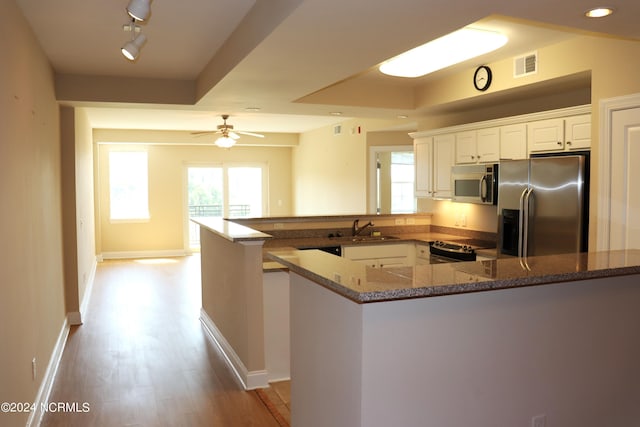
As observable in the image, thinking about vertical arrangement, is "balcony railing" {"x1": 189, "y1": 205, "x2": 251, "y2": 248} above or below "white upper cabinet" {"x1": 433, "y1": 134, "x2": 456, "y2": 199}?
below

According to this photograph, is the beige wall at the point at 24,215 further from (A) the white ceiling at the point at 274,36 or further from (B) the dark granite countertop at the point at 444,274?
(B) the dark granite countertop at the point at 444,274

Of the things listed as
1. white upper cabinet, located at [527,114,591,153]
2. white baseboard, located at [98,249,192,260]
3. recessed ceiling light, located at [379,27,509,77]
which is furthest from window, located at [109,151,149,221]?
white upper cabinet, located at [527,114,591,153]

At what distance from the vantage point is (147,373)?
4094 mm

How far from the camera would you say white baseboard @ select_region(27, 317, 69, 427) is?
123 inches

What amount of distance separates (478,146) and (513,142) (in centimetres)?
49

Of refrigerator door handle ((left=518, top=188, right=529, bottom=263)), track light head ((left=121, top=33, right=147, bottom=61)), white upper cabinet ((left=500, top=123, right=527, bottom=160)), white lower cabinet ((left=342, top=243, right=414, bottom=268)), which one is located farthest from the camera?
white lower cabinet ((left=342, top=243, right=414, bottom=268))

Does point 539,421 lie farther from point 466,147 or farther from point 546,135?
point 466,147

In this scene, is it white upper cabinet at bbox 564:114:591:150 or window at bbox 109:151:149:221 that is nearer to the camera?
white upper cabinet at bbox 564:114:591:150

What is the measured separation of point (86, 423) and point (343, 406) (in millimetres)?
2118

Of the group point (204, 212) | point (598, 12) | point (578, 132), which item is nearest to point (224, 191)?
point (204, 212)

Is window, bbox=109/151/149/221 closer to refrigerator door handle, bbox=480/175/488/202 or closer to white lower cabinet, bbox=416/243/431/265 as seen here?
white lower cabinet, bbox=416/243/431/265

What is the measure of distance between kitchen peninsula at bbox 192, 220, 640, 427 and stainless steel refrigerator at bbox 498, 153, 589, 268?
3.93ft

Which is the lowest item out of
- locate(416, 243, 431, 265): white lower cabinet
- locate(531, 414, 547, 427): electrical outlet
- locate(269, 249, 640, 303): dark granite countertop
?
locate(531, 414, 547, 427): electrical outlet

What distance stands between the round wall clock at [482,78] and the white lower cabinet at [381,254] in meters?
1.94
